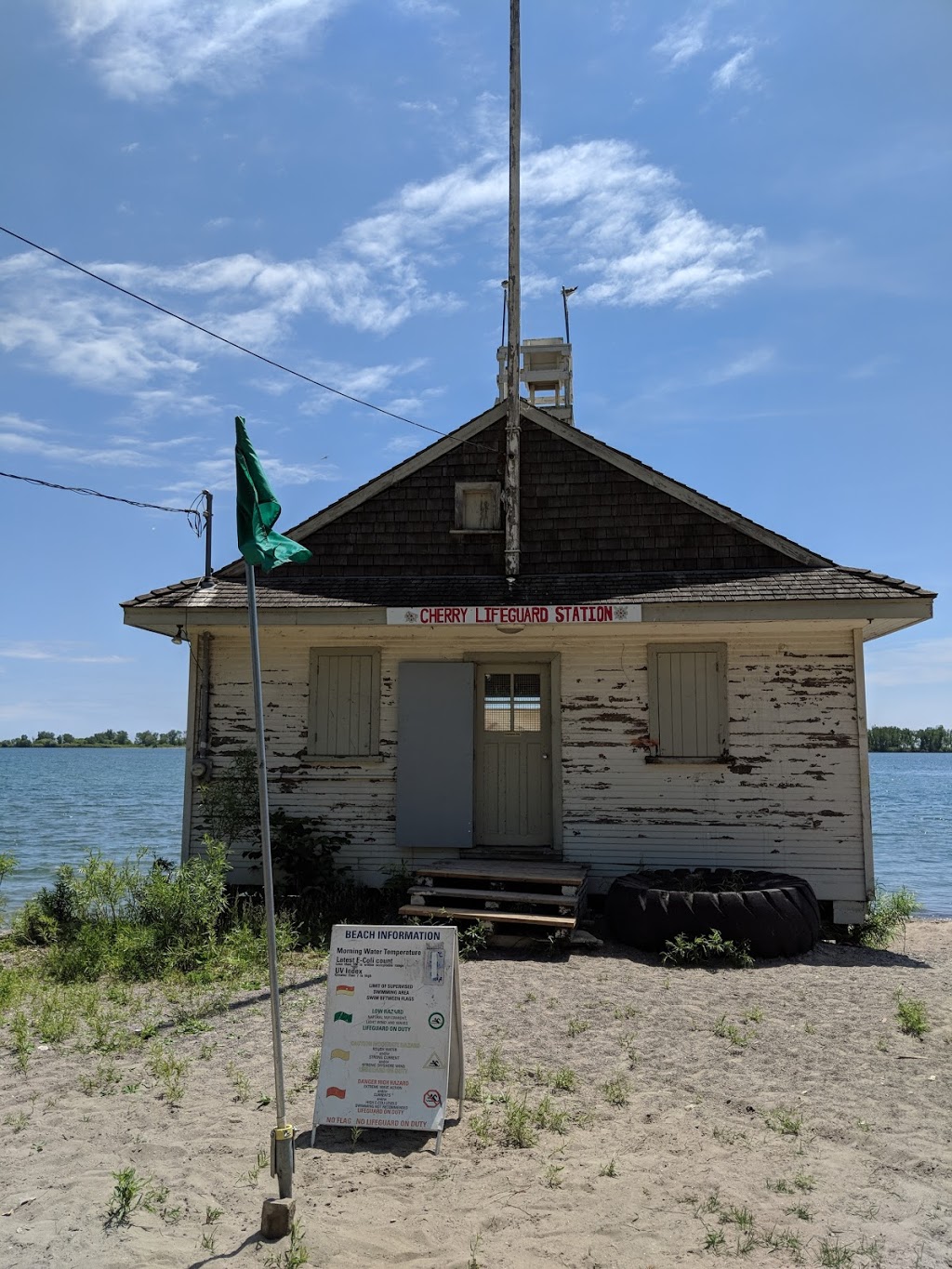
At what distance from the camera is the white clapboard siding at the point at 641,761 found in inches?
389

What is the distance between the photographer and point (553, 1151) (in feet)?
14.4

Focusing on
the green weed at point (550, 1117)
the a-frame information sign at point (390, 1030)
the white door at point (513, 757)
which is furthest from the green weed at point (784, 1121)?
the white door at point (513, 757)

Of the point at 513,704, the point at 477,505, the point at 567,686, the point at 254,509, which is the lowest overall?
the point at 513,704

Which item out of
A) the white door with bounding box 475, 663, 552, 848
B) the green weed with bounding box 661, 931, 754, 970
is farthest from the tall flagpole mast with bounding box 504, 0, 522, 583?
the green weed with bounding box 661, 931, 754, 970

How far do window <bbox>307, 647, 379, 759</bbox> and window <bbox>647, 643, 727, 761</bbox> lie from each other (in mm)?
3067

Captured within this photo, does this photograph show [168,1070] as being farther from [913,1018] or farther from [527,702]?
[527,702]

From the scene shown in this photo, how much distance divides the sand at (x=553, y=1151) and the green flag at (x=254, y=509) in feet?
9.11

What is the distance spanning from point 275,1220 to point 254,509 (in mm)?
2993

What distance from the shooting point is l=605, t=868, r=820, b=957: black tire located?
26.9 feet

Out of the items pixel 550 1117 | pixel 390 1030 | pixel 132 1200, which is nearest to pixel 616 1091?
pixel 550 1117

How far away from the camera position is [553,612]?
952cm

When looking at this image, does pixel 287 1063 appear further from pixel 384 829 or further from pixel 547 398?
pixel 547 398

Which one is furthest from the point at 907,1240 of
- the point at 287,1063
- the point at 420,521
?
the point at 420,521

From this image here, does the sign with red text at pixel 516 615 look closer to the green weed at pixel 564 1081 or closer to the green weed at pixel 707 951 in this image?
the green weed at pixel 707 951
